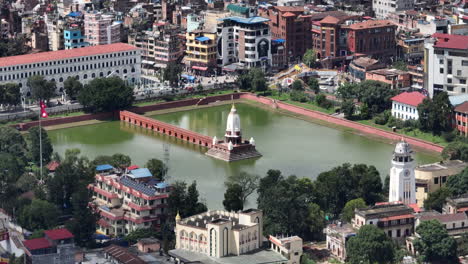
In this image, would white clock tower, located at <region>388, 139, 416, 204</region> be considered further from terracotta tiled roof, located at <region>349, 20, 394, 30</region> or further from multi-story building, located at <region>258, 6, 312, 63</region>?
multi-story building, located at <region>258, 6, 312, 63</region>

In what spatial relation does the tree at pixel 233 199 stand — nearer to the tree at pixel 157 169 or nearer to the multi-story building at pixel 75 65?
the tree at pixel 157 169

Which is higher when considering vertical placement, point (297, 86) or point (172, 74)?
point (172, 74)

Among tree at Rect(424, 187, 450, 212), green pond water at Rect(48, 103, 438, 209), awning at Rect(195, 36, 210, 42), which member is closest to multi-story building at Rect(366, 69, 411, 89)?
green pond water at Rect(48, 103, 438, 209)

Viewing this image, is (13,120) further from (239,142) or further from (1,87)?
(239,142)

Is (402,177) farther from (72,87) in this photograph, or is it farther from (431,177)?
(72,87)

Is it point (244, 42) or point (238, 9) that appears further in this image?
point (238, 9)

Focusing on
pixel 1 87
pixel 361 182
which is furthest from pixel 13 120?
pixel 361 182

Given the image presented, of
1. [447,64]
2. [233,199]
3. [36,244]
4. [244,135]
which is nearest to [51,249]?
[36,244]
